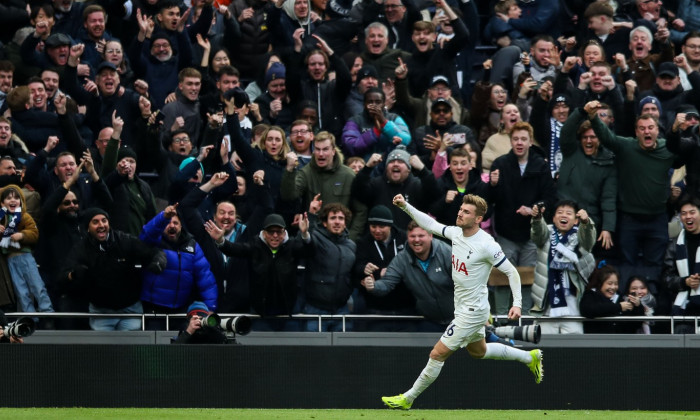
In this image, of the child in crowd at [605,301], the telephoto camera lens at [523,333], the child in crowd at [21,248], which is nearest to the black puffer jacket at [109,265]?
the child in crowd at [21,248]

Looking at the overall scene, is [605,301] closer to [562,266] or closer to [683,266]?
[562,266]

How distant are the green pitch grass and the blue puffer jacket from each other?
1.48 metres

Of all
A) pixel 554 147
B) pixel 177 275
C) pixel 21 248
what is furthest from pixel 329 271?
pixel 554 147

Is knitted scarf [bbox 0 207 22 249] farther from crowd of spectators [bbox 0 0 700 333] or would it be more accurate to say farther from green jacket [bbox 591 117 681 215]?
green jacket [bbox 591 117 681 215]

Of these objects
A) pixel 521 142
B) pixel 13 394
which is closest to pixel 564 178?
pixel 521 142

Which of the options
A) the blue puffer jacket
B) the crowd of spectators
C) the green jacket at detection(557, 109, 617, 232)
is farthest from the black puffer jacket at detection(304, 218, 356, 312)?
the green jacket at detection(557, 109, 617, 232)

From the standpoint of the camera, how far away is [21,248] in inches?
564

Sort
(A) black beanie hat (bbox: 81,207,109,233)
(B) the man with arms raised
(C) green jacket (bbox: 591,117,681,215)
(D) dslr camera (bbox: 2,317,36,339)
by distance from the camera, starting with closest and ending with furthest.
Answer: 1. (B) the man with arms raised
2. (D) dslr camera (bbox: 2,317,36,339)
3. (A) black beanie hat (bbox: 81,207,109,233)
4. (C) green jacket (bbox: 591,117,681,215)

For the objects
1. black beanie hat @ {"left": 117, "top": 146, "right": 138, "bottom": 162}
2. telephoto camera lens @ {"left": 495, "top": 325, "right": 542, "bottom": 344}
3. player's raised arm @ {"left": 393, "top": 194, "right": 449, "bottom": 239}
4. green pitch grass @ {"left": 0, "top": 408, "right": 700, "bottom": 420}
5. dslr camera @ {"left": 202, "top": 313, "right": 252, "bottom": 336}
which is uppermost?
black beanie hat @ {"left": 117, "top": 146, "right": 138, "bottom": 162}

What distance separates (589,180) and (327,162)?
10.5 ft

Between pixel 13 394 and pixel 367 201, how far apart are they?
4641mm

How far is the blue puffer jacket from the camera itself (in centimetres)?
1430

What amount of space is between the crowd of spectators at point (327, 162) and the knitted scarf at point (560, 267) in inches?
1.0

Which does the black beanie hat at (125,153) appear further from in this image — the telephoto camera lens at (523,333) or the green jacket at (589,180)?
the green jacket at (589,180)
